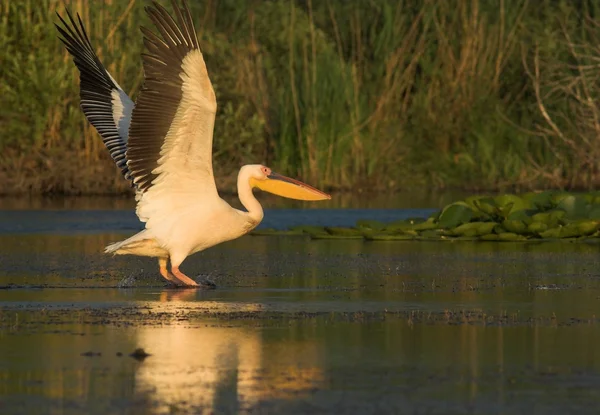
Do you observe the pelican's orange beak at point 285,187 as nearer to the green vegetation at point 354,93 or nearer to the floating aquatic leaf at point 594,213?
the floating aquatic leaf at point 594,213

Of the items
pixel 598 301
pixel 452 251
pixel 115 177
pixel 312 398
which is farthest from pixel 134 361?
pixel 115 177

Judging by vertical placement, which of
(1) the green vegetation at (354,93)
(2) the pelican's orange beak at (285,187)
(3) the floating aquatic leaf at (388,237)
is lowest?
(3) the floating aquatic leaf at (388,237)

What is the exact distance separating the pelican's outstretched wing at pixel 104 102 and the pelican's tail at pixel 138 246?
3.93 feet

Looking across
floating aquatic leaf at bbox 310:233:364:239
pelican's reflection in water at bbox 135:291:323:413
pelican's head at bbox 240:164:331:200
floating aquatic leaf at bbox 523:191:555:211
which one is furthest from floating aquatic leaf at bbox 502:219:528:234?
pelican's reflection in water at bbox 135:291:323:413

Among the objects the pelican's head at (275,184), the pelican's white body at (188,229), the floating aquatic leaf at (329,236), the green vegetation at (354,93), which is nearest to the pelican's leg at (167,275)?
the pelican's white body at (188,229)

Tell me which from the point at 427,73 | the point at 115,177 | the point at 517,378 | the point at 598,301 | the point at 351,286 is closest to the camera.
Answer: the point at 517,378

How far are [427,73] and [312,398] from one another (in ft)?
55.7

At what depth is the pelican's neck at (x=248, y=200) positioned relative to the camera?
36.8 ft

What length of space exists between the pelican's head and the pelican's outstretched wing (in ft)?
3.57

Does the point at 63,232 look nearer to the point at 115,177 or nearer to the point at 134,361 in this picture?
the point at 115,177

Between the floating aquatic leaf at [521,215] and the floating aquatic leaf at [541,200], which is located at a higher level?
the floating aquatic leaf at [541,200]

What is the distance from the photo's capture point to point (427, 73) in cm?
2308

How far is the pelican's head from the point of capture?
11711 millimetres

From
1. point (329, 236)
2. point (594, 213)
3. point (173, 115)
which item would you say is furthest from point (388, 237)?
point (173, 115)
